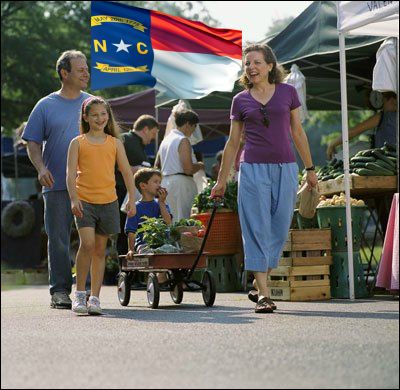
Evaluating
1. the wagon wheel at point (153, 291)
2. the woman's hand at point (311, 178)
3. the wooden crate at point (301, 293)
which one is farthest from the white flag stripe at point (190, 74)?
the woman's hand at point (311, 178)

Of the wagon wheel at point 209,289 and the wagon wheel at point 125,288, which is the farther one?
the wagon wheel at point 125,288

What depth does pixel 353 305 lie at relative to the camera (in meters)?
10.5

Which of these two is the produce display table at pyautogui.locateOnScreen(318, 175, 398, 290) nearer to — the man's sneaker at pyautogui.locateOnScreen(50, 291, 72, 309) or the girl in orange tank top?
the girl in orange tank top

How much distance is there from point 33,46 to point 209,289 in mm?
38331

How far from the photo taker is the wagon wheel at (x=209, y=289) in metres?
10.9

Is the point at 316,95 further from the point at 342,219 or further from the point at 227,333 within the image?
the point at 227,333

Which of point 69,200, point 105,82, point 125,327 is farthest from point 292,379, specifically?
point 105,82

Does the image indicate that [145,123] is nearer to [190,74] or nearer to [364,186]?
[190,74]

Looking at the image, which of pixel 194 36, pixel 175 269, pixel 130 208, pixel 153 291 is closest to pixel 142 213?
pixel 175 269

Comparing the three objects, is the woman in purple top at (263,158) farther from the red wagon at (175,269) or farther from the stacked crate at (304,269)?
the stacked crate at (304,269)

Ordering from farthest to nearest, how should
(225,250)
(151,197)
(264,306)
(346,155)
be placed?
(225,250)
(151,197)
(346,155)
(264,306)

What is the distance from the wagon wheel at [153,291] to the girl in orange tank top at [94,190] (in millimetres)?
882

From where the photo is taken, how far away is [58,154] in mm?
10945

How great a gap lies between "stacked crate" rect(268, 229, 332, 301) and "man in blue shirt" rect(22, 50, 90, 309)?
2.08 metres
